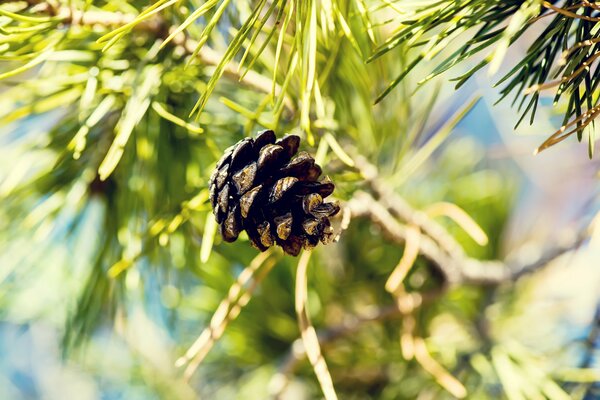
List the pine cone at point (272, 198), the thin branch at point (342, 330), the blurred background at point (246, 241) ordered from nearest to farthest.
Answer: the pine cone at point (272, 198)
the blurred background at point (246, 241)
the thin branch at point (342, 330)

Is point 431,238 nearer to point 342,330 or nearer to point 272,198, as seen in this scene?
point 342,330

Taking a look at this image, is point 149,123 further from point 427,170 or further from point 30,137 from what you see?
point 427,170

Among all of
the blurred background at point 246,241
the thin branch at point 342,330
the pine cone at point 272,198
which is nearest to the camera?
the pine cone at point 272,198

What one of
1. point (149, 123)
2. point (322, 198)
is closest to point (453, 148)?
point (149, 123)

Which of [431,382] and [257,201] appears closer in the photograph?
[257,201]

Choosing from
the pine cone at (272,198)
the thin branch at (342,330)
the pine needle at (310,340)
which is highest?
the pine cone at (272,198)

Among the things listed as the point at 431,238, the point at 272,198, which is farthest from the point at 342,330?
the point at 272,198

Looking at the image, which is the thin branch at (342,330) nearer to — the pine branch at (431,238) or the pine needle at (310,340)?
the pine branch at (431,238)

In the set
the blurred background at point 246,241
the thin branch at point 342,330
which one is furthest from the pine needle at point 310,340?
the thin branch at point 342,330
